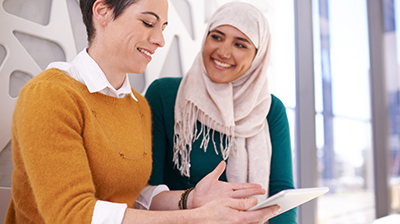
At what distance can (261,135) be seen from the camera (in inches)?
61.2

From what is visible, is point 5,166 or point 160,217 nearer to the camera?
point 160,217

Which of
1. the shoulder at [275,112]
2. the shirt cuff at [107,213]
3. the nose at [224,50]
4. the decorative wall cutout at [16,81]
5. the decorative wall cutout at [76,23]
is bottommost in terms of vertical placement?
the shirt cuff at [107,213]

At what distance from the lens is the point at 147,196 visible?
125 cm

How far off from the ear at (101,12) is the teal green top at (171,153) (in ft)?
1.92

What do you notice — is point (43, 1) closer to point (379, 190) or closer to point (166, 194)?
point (166, 194)

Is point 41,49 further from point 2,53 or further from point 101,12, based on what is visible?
point 101,12

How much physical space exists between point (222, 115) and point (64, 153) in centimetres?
84

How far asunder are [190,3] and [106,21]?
1.02m

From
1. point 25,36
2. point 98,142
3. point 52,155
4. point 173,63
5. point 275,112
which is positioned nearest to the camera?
point 52,155

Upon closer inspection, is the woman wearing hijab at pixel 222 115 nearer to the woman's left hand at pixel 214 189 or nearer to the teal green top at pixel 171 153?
the teal green top at pixel 171 153

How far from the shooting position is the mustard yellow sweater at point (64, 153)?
2.38 ft

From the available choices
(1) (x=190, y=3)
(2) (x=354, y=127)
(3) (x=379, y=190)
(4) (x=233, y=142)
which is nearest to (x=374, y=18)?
(2) (x=354, y=127)

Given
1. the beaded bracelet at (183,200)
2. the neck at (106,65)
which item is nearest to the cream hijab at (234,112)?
the beaded bracelet at (183,200)

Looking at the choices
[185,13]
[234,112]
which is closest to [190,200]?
[234,112]
